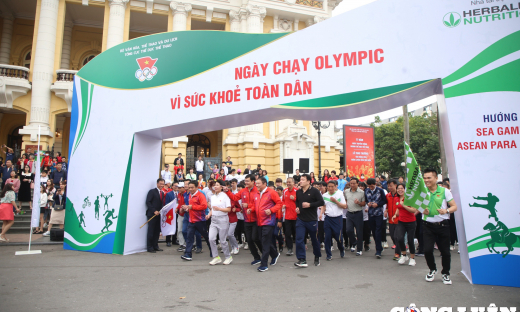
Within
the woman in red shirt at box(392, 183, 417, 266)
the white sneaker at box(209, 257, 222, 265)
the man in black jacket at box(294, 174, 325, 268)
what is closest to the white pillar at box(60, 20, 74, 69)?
the white sneaker at box(209, 257, 222, 265)

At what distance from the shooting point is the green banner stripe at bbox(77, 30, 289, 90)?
796 cm

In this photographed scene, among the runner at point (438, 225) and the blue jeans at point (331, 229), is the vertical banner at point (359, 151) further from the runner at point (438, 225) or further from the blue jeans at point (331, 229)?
the runner at point (438, 225)

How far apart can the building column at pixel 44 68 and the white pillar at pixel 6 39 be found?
12.9 feet

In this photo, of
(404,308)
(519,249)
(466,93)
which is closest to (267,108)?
(466,93)

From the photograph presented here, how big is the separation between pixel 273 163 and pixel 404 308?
16931mm

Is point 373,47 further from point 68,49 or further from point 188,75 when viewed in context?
point 68,49

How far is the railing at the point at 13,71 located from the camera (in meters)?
18.9

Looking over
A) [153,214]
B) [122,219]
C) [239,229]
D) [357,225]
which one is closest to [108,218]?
[122,219]

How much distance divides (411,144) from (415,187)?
108 ft

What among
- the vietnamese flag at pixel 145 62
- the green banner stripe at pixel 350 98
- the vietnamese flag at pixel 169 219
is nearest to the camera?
the green banner stripe at pixel 350 98

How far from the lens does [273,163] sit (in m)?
21.3

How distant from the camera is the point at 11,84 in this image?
61.2ft

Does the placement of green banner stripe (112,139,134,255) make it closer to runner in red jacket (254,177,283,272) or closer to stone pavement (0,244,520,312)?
stone pavement (0,244,520,312)

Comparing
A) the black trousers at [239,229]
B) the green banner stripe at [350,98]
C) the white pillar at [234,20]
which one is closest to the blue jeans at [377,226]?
the green banner stripe at [350,98]
